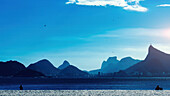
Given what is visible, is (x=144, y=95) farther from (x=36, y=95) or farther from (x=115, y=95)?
(x=36, y=95)

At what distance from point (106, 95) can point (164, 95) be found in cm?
1448

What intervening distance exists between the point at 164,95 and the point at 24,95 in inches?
1418

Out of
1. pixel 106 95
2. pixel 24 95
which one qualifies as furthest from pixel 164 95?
pixel 24 95

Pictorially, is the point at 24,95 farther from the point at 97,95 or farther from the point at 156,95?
the point at 156,95

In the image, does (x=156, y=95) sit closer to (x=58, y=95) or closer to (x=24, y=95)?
(x=58, y=95)

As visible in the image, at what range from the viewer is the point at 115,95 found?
79500mm

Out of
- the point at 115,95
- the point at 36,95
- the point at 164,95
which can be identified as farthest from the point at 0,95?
the point at 164,95

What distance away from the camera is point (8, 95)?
265ft

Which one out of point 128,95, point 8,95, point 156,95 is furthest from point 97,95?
point 8,95

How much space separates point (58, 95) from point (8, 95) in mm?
12932

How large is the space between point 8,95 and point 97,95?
75.7ft

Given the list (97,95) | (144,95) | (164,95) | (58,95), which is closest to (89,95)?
(97,95)

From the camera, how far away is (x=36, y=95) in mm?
81688

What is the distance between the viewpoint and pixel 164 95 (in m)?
77.7
